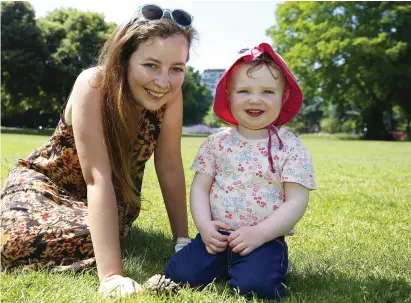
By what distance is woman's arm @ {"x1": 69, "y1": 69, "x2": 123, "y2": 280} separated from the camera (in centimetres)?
243

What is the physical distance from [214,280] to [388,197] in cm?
384

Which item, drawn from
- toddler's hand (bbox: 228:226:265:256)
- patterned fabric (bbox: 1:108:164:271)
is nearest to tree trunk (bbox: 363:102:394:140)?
patterned fabric (bbox: 1:108:164:271)

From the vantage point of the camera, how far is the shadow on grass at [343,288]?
2.31 m

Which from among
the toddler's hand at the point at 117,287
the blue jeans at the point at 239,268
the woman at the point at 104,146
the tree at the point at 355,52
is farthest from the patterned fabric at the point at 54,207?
the tree at the point at 355,52

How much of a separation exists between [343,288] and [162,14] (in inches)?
69.0

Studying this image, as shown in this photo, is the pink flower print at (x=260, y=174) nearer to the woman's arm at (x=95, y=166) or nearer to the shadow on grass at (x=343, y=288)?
the shadow on grass at (x=343, y=288)

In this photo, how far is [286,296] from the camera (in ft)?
7.73

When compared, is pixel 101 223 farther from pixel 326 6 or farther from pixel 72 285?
pixel 326 6

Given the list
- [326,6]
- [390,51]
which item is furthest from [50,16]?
[390,51]

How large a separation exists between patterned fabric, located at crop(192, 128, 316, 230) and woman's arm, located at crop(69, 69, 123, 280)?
595 millimetres

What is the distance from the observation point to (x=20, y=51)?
1177 inches

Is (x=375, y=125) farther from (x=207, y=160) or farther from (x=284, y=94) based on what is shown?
(x=207, y=160)

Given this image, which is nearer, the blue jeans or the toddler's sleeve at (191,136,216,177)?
the blue jeans

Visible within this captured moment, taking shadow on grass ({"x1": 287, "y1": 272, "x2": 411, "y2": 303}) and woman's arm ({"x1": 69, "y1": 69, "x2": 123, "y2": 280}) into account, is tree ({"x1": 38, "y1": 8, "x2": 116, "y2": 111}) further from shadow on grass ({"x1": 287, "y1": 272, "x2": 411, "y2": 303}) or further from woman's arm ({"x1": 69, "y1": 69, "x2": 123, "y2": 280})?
shadow on grass ({"x1": 287, "y1": 272, "x2": 411, "y2": 303})
